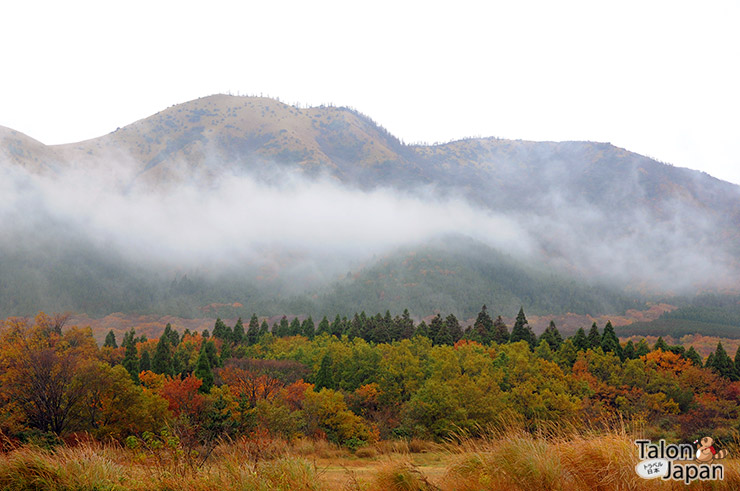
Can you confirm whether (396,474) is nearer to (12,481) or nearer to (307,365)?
(12,481)

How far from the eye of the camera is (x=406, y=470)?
8719 mm

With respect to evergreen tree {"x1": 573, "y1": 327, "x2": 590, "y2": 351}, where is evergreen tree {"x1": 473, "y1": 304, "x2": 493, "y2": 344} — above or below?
below

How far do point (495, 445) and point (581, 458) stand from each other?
1520mm

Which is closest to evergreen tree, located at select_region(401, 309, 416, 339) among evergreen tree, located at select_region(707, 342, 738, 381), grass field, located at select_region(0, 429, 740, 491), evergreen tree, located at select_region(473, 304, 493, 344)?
evergreen tree, located at select_region(473, 304, 493, 344)

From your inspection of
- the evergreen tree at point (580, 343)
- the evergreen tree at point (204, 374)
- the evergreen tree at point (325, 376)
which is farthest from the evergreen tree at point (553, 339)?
the evergreen tree at point (204, 374)

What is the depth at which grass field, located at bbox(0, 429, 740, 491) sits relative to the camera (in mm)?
7949

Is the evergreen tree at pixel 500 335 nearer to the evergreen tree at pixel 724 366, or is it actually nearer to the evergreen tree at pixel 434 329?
the evergreen tree at pixel 434 329

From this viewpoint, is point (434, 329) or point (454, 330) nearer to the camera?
point (434, 329)

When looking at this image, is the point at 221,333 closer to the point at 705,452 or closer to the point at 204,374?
the point at 204,374

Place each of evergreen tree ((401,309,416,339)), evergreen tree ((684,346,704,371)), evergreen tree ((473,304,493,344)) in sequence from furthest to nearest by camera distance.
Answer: evergreen tree ((401,309,416,339))
evergreen tree ((473,304,493,344))
evergreen tree ((684,346,704,371))

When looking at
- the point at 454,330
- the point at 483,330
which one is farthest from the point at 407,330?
the point at 483,330

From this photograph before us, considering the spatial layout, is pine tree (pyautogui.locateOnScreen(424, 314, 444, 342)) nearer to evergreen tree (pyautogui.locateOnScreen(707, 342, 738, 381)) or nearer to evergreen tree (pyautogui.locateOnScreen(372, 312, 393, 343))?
evergreen tree (pyautogui.locateOnScreen(372, 312, 393, 343))

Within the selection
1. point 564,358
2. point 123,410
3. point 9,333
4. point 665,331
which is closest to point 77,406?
point 123,410

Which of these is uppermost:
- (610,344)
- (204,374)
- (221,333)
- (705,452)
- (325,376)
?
(705,452)
